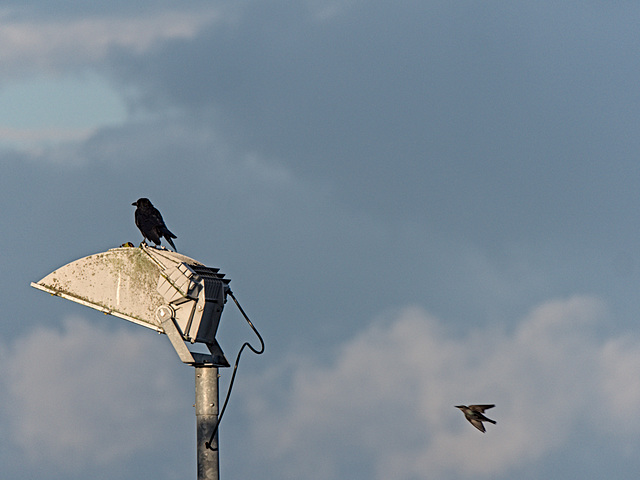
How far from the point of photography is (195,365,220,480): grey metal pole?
1733 centimetres

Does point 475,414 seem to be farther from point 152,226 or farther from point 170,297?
point 152,226

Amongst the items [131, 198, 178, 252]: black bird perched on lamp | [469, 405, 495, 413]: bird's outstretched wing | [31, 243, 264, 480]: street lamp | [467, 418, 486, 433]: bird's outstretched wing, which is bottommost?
[467, 418, 486, 433]: bird's outstretched wing

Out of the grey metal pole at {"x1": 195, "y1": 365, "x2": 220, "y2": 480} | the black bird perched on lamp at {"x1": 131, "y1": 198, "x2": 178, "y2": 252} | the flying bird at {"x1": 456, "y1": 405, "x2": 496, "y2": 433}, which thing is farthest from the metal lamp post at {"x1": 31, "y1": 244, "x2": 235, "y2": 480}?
the flying bird at {"x1": 456, "y1": 405, "x2": 496, "y2": 433}

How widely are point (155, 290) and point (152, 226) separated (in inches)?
82.3

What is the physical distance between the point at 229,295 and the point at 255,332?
0.85 meters

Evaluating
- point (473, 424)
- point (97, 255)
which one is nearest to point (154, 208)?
point (97, 255)

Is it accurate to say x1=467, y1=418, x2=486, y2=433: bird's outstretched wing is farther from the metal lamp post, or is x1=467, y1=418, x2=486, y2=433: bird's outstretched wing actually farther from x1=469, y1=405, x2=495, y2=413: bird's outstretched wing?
the metal lamp post

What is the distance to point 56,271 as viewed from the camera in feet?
60.4

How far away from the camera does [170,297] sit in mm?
17328

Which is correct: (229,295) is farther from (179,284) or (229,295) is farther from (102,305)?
(102,305)

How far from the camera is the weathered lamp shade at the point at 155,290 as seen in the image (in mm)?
17281

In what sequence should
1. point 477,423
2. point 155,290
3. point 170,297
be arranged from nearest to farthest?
1. point 170,297
2. point 155,290
3. point 477,423

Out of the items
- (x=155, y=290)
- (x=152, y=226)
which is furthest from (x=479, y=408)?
(x=152, y=226)

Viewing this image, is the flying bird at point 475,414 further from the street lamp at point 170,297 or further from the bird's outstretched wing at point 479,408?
the street lamp at point 170,297
